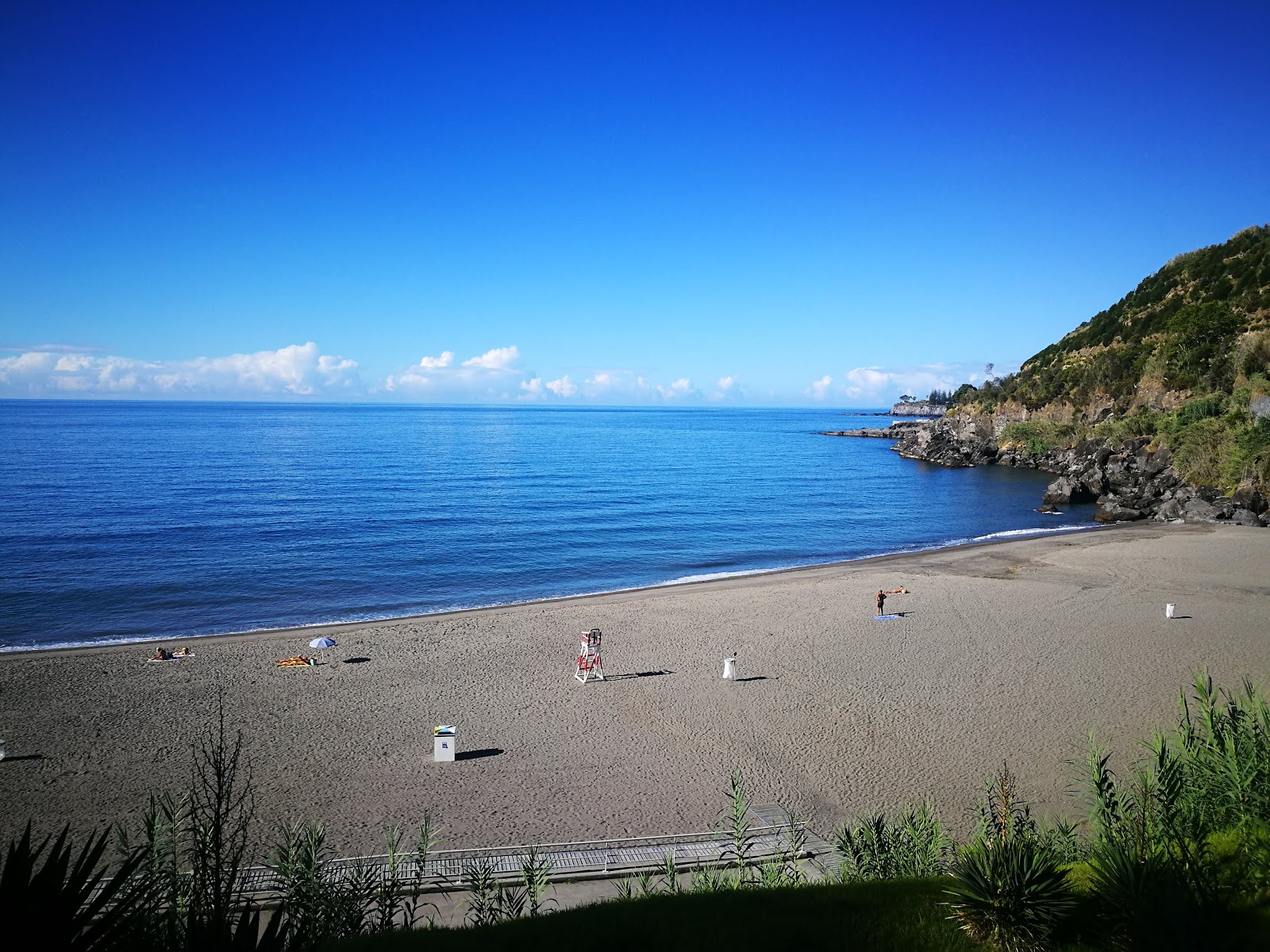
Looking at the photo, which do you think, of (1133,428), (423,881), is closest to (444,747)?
(423,881)

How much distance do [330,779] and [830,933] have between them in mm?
11713

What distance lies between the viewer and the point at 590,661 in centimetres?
2083

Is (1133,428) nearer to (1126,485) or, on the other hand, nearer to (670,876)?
(1126,485)

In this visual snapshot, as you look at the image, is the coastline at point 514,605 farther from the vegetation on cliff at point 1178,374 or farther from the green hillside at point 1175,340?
the green hillside at point 1175,340

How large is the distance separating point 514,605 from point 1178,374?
6457 cm

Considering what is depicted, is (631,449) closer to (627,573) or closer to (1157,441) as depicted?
(1157,441)

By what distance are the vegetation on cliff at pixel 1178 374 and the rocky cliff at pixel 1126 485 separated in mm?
1339

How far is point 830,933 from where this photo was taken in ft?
19.7

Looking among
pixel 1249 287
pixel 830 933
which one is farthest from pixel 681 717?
pixel 1249 287

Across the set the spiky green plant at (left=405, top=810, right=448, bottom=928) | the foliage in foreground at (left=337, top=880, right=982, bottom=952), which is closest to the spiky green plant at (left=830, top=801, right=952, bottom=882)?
the foliage in foreground at (left=337, top=880, right=982, bottom=952)

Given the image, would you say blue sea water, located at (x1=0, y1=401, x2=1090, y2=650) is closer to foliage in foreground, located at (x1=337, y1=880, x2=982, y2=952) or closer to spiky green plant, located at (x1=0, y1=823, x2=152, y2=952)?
foliage in foreground, located at (x1=337, y1=880, x2=982, y2=952)

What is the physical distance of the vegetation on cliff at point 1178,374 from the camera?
2010 inches

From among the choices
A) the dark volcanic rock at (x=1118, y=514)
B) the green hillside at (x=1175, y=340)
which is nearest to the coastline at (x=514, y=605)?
the dark volcanic rock at (x=1118, y=514)

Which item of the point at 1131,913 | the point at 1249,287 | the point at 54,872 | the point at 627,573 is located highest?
the point at 1249,287
